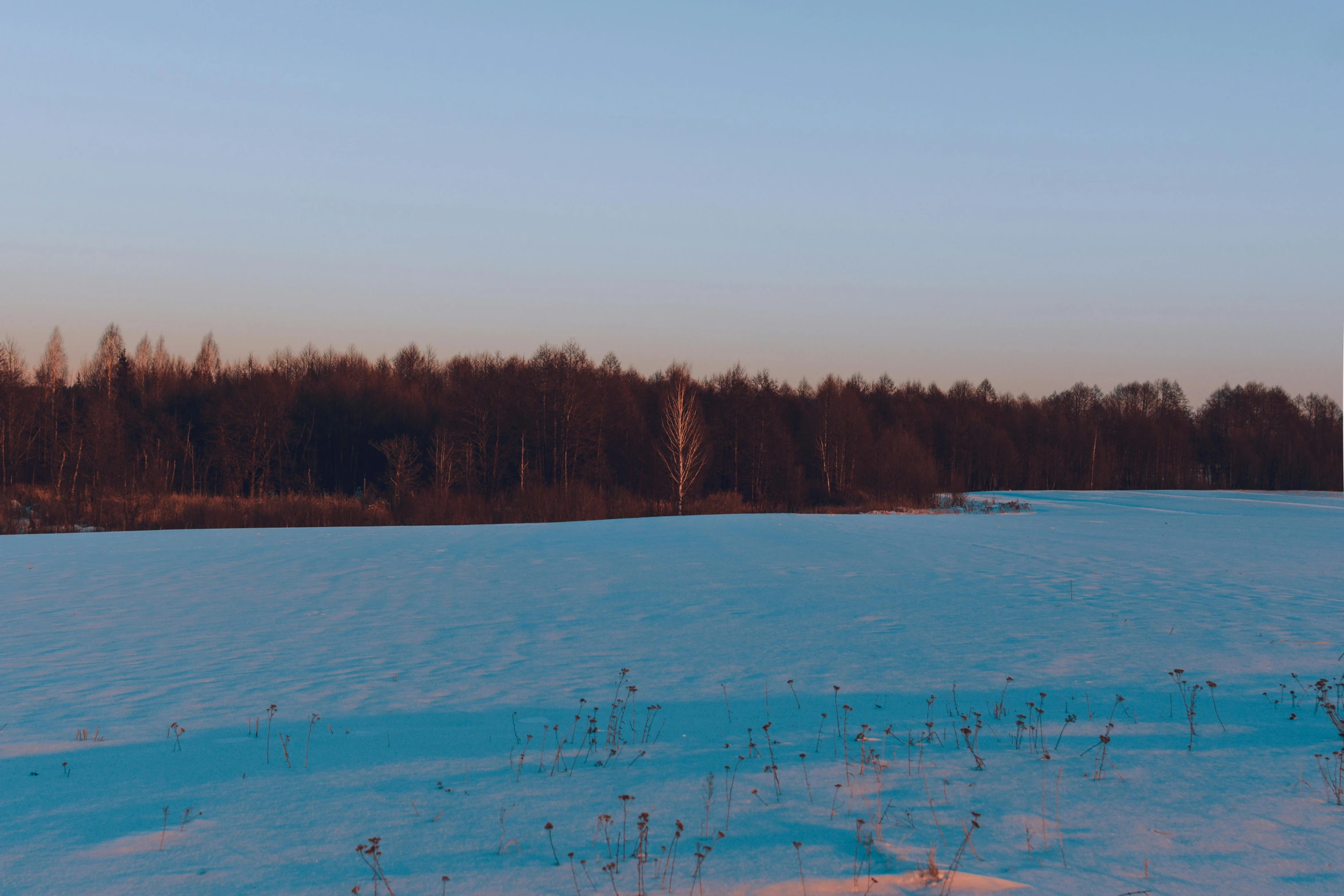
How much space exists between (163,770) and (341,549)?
41.3 ft

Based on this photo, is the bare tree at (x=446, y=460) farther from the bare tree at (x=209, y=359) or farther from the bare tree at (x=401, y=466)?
the bare tree at (x=209, y=359)

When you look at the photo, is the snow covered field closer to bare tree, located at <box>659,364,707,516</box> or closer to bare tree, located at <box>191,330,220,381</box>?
bare tree, located at <box>659,364,707,516</box>

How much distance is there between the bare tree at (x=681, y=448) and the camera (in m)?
40.3

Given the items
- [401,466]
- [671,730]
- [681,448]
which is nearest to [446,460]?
[401,466]

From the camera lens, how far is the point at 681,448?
132 ft

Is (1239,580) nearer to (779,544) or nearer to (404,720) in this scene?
(779,544)

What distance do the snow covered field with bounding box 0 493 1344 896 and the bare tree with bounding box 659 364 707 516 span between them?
25855mm

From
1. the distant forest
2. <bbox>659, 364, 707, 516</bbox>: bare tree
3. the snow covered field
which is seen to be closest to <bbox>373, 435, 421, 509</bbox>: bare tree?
the distant forest

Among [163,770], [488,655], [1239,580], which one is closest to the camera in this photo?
[163,770]

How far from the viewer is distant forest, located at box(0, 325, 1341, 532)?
34.4m

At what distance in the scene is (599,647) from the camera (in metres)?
9.47

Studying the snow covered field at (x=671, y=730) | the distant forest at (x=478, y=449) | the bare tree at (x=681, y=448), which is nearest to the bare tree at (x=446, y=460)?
the distant forest at (x=478, y=449)

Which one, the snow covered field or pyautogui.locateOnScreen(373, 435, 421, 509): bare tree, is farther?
pyautogui.locateOnScreen(373, 435, 421, 509): bare tree

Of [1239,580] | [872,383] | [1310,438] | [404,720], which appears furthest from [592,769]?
[1310,438]
